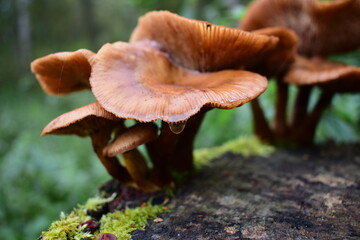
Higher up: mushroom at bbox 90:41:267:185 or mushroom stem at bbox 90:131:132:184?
mushroom at bbox 90:41:267:185

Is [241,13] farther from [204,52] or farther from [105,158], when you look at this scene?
[105,158]

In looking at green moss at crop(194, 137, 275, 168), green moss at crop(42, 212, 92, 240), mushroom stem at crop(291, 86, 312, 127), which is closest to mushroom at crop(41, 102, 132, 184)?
green moss at crop(42, 212, 92, 240)

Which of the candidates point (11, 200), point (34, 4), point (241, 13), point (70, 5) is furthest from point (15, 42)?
point (241, 13)


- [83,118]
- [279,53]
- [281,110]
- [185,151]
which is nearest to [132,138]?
[83,118]

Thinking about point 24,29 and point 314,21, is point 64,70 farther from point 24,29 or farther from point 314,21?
point 24,29

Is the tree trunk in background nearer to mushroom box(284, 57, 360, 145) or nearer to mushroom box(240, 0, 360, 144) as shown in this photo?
mushroom box(240, 0, 360, 144)

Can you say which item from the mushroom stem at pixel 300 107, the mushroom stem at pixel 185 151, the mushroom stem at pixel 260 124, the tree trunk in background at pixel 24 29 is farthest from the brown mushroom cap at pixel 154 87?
the tree trunk in background at pixel 24 29

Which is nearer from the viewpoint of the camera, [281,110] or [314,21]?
[314,21]
